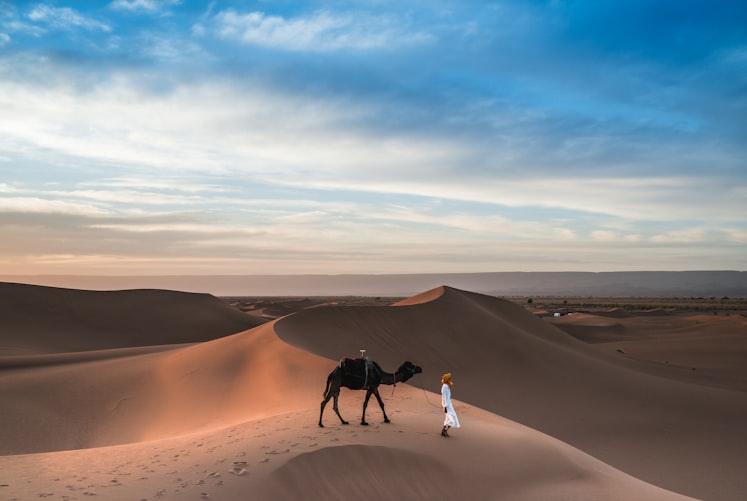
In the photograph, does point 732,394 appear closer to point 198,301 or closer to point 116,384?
point 116,384

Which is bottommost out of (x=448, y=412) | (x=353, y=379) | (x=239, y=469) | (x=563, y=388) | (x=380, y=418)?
(x=563, y=388)

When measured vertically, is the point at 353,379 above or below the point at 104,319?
above

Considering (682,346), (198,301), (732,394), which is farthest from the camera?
(198,301)

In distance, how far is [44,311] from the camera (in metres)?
43.3

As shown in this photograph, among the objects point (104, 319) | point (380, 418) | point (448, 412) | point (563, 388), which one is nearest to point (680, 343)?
point (563, 388)

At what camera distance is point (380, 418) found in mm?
11078

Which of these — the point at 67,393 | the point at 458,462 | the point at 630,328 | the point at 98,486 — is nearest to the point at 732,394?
the point at 458,462

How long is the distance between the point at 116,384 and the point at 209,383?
392cm

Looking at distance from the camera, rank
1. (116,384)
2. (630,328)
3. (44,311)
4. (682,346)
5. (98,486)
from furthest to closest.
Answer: (630,328), (44,311), (682,346), (116,384), (98,486)

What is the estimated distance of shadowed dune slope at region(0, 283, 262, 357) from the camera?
37.8 meters

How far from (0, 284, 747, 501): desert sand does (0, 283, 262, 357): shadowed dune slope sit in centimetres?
281

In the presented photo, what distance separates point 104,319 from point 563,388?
1539 inches

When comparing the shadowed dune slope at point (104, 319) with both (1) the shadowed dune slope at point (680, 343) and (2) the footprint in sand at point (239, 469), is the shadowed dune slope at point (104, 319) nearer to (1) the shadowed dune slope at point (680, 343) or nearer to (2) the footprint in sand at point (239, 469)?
(2) the footprint in sand at point (239, 469)

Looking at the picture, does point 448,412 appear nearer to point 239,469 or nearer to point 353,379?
point 353,379
